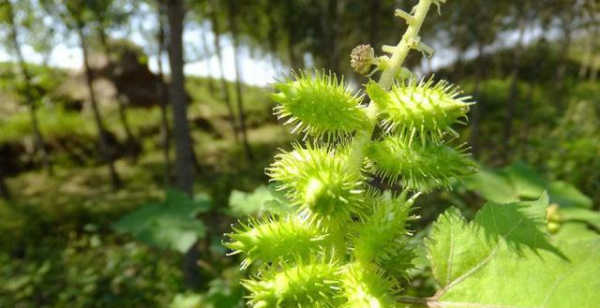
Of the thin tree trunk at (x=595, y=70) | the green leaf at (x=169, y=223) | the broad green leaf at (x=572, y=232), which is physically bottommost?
the thin tree trunk at (x=595, y=70)

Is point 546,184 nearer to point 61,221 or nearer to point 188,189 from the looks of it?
point 188,189

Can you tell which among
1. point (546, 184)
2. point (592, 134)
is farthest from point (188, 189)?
point (592, 134)

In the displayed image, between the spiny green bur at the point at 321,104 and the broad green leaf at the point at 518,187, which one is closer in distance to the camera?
the spiny green bur at the point at 321,104

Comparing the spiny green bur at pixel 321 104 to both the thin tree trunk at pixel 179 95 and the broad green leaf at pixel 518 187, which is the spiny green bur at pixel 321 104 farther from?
the thin tree trunk at pixel 179 95

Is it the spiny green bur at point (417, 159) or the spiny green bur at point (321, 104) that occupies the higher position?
the spiny green bur at point (321, 104)

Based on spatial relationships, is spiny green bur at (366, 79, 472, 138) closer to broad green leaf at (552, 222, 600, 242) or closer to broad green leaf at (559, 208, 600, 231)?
broad green leaf at (552, 222, 600, 242)

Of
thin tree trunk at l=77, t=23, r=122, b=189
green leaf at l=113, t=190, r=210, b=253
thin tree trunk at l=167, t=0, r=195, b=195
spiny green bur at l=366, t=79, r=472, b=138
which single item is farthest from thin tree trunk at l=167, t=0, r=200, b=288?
thin tree trunk at l=77, t=23, r=122, b=189

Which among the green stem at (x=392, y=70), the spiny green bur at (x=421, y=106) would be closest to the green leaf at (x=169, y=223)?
the green stem at (x=392, y=70)
